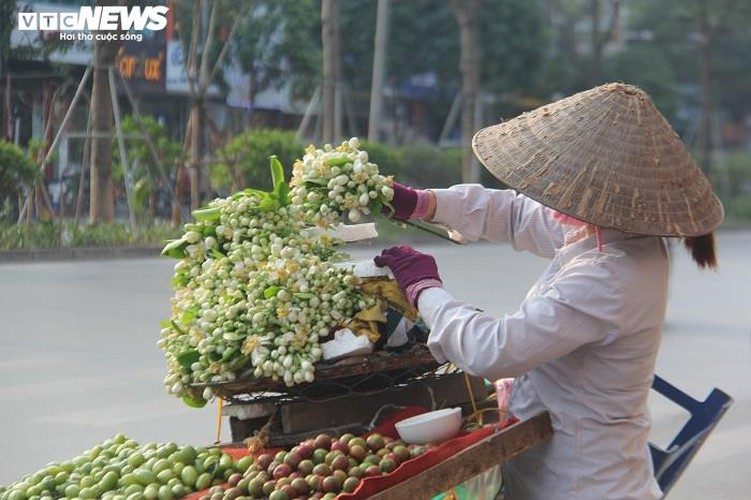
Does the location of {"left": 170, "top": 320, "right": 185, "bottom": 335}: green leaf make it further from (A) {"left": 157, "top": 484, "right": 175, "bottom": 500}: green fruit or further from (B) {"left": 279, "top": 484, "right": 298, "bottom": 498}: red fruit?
(B) {"left": 279, "top": 484, "right": 298, "bottom": 498}: red fruit

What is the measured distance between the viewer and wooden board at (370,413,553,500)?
2.49 m

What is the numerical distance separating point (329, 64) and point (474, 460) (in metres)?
16.6

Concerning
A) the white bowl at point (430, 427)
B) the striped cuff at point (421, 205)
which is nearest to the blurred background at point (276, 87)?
the striped cuff at point (421, 205)

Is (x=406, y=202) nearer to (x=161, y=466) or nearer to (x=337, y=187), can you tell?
(x=337, y=187)

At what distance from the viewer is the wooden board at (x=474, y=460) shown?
2.49 meters

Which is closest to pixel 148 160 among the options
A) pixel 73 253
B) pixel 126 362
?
pixel 73 253

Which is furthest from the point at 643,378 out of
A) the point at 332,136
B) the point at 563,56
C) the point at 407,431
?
the point at 563,56

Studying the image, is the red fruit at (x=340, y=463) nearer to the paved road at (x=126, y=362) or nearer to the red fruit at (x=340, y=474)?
the red fruit at (x=340, y=474)

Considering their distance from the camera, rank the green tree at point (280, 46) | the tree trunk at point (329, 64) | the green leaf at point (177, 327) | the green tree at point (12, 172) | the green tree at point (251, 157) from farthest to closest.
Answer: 1. the tree trunk at point (329, 64)
2. the green tree at point (280, 46)
3. the green tree at point (251, 157)
4. the green tree at point (12, 172)
5. the green leaf at point (177, 327)

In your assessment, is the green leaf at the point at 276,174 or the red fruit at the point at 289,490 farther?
the green leaf at the point at 276,174

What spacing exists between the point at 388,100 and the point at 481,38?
10.9 ft

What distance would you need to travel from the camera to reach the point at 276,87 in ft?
63.5

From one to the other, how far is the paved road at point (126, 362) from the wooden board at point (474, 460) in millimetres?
2874

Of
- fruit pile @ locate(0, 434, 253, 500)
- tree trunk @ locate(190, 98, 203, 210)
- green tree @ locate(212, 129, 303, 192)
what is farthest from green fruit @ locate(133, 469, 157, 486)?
green tree @ locate(212, 129, 303, 192)
